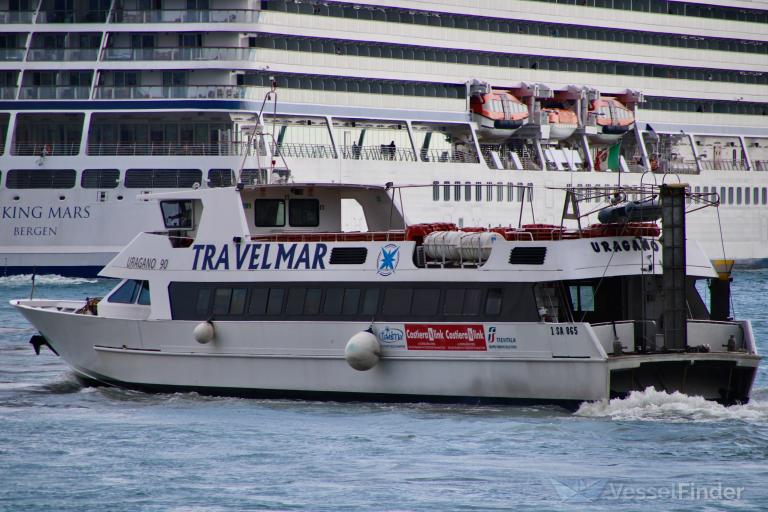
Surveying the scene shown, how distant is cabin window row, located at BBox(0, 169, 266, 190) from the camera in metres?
49.9

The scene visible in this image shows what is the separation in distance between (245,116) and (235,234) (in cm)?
2964

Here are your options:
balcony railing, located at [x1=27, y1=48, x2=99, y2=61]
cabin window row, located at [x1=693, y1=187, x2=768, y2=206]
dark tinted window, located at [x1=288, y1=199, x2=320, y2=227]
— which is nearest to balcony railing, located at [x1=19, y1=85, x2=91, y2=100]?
balcony railing, located at [x1=27, y1=48, x2=99, y2=61]

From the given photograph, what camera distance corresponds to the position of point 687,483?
1748 cm

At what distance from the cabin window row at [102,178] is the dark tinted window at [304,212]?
23.7 meters

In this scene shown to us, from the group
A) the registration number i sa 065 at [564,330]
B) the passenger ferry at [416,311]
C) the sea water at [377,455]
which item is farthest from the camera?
the passenger ferry at [416,311]

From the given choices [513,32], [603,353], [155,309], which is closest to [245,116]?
[513,32]

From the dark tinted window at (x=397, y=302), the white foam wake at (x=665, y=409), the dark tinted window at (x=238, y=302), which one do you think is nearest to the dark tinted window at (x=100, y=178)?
the dark tinted window at (x=238, y=302)

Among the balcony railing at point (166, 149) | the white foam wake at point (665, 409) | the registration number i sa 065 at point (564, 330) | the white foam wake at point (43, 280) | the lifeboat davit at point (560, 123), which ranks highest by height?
the lifeboat davit at point (560, 123)

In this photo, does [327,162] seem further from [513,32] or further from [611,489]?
[611,489]

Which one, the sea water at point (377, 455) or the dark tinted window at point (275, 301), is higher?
the dark tinted window at point (275, 301)

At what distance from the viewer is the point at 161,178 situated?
5084 cm

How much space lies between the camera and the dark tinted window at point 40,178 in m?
49.8

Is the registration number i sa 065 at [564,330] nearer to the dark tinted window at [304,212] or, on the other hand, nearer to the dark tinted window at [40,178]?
the dark tinted window at [304,212]

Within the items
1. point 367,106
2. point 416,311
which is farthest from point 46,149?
point 416,311
